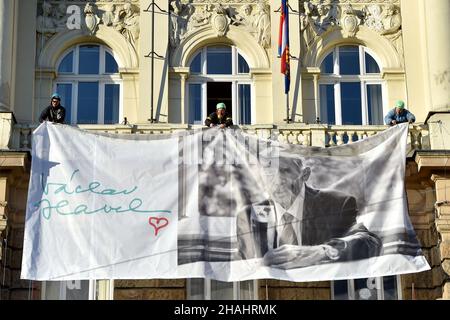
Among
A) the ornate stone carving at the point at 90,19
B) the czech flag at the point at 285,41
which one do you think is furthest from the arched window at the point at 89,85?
the czech flag at the point at 285,41

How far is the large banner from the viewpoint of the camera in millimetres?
23531

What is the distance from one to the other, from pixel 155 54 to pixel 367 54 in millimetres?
5318

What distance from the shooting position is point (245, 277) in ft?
76.8

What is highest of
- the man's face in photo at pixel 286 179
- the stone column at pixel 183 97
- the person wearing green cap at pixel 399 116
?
the stone column at pixel 183 97

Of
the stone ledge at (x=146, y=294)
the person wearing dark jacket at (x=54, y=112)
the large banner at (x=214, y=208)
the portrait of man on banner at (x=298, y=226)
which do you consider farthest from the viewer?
the person wearing dark jacket at (x=54, y=112)

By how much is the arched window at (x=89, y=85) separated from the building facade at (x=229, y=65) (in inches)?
1.0

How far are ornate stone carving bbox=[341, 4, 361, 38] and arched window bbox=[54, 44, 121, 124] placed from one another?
18.9ft

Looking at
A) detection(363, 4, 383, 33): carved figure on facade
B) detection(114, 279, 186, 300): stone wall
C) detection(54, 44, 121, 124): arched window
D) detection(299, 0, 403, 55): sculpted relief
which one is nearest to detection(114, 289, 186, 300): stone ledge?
detection(114, 279, 186, 300): stone wall

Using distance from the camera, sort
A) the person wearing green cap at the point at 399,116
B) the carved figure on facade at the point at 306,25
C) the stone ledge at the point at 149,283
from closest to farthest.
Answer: the stone ledge at the point at 149,283 → the person wearing green cap at the point at 399,116 → the carved figure on facade at the point at 306,25

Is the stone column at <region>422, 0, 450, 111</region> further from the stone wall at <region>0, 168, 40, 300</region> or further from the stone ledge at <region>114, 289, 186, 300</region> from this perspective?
the stone wall at <region>0, 168, 40, 300</region>

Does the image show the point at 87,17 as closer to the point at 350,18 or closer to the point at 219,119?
the point at 219,119

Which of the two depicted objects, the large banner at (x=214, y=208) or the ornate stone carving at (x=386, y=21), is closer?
the large banner at (x=214, y=208)

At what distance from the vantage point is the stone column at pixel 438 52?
27.1 meters

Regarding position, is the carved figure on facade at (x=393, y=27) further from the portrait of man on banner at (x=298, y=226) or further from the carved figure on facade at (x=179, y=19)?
the portrait of man on banner at (x=298, y=226)
